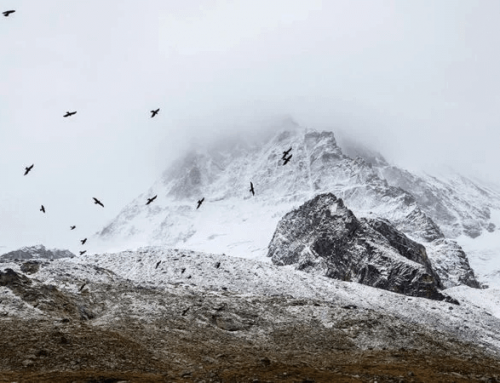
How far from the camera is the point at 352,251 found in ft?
463

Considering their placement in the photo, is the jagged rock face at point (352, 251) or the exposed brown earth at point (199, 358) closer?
the exposed brown earth at point (199, 358)

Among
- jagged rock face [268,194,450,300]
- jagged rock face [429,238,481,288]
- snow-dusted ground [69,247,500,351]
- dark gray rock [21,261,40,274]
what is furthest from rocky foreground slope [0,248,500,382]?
jagged rock face [429,238,481,288]

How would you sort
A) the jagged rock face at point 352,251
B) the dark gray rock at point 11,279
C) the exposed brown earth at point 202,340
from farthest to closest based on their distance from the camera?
1. the jagged rock face at point 352,251
2. the dark gray rock at point 11,279
3. the exposed brown earth at point 202,340

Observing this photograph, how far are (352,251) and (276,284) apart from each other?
245 ft

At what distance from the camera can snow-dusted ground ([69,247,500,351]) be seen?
212 feet

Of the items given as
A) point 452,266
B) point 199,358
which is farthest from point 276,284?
point 452,266

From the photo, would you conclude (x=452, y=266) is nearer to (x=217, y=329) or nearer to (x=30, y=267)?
(x=217, y=329)

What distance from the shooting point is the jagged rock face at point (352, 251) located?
123 metres

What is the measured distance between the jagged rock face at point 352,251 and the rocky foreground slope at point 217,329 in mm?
49233

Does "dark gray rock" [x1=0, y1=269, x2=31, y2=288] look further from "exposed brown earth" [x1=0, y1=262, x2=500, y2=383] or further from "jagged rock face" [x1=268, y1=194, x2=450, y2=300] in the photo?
"jagged rock face" [x1=268, y1=194, x2=450, y2=300]

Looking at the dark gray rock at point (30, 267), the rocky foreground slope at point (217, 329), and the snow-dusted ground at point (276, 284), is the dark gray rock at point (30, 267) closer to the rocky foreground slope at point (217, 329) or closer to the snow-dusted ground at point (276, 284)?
the rocky foreground slope at point (217, 329)

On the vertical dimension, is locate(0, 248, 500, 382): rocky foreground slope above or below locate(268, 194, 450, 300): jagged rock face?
above

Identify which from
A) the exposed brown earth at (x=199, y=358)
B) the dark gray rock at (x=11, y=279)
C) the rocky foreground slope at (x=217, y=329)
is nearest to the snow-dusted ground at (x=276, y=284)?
the rocky foreground slope at (x=217, y=329)

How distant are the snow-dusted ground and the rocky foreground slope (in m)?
0.27
